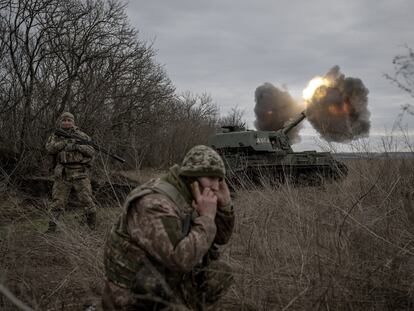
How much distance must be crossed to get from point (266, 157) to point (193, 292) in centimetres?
1168

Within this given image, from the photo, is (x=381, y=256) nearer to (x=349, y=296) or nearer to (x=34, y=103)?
(x=349, y=296)

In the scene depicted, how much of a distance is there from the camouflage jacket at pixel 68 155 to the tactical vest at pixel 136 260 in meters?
4.89

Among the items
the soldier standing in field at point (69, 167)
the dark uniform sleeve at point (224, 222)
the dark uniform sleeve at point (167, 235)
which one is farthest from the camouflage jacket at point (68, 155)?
the dark uniform sleeve at point (167, 235)

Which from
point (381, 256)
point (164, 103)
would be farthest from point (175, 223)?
point (164, 103)

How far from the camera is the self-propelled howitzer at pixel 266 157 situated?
13578mm

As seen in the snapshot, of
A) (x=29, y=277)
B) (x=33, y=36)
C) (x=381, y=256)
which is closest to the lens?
(x=381, y=256)

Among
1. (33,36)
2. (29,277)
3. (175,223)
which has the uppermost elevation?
(33,36)

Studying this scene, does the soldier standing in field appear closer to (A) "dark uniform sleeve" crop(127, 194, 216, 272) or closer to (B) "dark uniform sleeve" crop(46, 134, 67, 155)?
(B) "dark uniform sleeve" crop(46, 134, 67, 155)

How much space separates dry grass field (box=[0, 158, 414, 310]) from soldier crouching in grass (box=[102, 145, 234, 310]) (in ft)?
1.56

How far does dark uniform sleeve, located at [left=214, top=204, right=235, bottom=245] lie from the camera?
9.21ft

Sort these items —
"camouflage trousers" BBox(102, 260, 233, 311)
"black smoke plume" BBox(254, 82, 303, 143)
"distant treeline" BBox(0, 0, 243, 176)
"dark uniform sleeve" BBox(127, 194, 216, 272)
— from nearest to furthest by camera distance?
1. "dark uniform sleeve" BBox(127, 194, 216, 272)
2. "camouflage trousers" BBox(102, 260, 233, 311)
3. "distant treeline" BBox(0, 0, 243, 176)
4. "black smoke plume" BBox(254, 82, 303, 143)

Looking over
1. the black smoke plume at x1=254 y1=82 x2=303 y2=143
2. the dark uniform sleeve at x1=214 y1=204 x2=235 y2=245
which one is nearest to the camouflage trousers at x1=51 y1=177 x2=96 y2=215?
the dark uniform sleeve at x1=214 y1=204 x2=235 y2=245

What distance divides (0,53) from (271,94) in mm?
13836

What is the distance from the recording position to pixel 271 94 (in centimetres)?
2309
